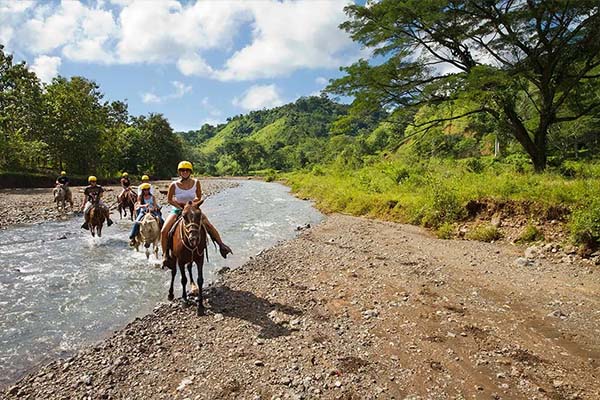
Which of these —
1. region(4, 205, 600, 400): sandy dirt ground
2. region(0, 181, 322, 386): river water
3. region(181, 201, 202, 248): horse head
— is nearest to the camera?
region(4, 205, 600, 400): sandy dirt ground

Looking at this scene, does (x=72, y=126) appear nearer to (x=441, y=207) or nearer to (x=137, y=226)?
(x=137, y=226)

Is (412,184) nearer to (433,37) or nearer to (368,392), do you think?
(433,37)

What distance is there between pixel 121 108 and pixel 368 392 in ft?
274

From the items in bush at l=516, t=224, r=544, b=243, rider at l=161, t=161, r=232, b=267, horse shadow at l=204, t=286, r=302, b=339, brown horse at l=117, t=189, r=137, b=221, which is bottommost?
horse shadow at l=204, t=286, r=302, b=339

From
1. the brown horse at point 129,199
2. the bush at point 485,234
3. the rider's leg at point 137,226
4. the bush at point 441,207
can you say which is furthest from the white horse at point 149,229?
the bush at point 441,207

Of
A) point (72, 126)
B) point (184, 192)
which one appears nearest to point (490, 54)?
point (184, 192)

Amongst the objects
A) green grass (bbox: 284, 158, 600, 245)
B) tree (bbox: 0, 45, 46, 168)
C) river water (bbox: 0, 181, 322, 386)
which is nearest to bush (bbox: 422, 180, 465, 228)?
green grass (bbox: 284, 158, 600, 245)

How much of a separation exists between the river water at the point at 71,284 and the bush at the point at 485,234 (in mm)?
8671

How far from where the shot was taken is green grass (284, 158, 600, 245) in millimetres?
11406

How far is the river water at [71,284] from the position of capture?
22.1 feet

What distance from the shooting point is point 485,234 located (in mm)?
13430

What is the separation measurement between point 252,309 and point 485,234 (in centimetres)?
1004

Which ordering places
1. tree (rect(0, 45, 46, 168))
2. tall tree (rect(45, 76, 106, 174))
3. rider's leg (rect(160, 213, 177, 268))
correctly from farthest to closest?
tall tree (rect(45, 76, 106, 174)) < tree (rect(0, 45, 46, 168)) < rider's leg (rect(160, 213, 177, 268))

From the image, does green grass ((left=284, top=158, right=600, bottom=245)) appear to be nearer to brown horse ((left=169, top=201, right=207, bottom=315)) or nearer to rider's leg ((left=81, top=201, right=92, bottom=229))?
brown horse ((left=169, top=201, right=207, bottom=315))
